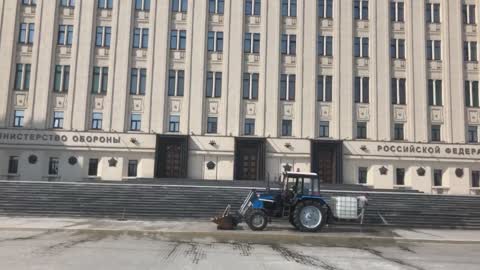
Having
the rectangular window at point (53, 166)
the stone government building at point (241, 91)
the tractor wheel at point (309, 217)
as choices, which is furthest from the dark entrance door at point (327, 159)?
the rectangular window at point (53, 166)

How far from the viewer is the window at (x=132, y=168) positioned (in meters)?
32.2

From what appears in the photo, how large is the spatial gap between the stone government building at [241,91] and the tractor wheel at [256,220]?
1507 cm

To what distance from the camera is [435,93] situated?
3419cm

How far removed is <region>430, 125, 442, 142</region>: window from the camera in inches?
1319

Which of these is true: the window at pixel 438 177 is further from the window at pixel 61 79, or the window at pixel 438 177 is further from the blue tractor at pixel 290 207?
the window at pixel 61 79

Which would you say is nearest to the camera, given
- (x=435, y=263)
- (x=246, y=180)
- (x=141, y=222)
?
(x=435, y=263)

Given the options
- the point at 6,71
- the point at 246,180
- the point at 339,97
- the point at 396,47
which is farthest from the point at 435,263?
the point at 6,71

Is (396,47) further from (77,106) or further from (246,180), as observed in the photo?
(77,106)

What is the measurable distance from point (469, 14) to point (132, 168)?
97.9 ft

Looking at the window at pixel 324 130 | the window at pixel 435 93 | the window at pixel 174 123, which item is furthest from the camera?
the window at pixel 435 93

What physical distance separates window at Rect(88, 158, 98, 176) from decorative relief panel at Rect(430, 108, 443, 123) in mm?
26038

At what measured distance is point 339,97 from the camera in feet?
110

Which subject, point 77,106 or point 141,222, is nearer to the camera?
point 141,222

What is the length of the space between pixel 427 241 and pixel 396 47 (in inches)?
886
